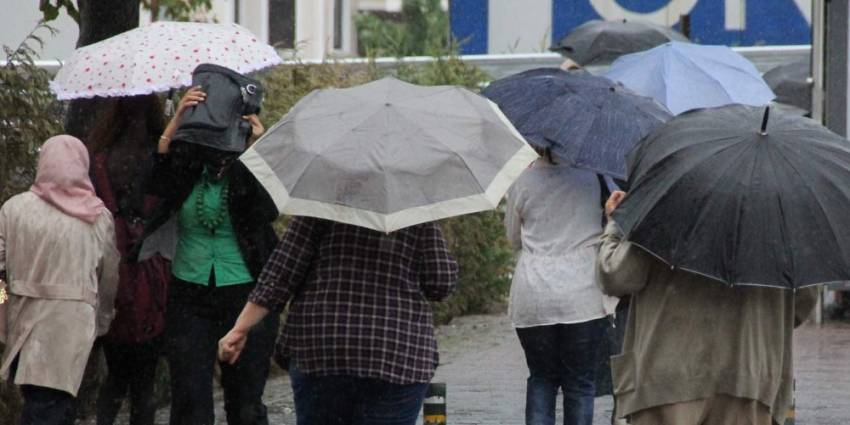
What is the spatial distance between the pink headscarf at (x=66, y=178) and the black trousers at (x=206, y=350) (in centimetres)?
65

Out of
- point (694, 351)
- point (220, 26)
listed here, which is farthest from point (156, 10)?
point (694, 351)

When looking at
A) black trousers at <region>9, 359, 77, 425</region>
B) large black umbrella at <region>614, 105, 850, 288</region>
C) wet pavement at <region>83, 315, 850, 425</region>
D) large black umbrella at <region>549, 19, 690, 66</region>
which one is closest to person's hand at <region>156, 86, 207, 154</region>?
black trousers at <region>9, 359, 77, 425</region>

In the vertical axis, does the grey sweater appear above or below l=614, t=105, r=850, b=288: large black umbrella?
below

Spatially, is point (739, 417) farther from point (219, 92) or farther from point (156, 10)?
point (156, 10)

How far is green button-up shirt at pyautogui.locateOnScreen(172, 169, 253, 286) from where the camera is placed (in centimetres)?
703

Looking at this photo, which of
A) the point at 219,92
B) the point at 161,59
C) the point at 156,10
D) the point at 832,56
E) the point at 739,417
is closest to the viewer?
the point at 739,417

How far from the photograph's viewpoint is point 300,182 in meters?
5.72

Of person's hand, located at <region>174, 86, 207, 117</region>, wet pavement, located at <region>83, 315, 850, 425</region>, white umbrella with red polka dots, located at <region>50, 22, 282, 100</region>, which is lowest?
wet pavement, located at <region>83, 315, 850, 425</region>

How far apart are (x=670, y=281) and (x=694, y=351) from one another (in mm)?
245

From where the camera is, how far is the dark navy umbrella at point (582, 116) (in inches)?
290

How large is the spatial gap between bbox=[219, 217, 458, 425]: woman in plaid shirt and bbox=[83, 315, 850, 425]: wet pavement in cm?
394

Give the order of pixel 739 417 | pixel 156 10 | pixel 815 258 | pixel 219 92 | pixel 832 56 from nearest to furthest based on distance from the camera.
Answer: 1. pixel 815 258
2. pixel 739 417
3. pixel 219 92
4. pixel 156 10
5. pixel 832 56

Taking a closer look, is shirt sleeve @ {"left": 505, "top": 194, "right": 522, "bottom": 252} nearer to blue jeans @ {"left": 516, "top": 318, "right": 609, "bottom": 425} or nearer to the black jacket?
blue jeans @ {"left": 516, "top": 318, "right": 609, "bottom": 425}

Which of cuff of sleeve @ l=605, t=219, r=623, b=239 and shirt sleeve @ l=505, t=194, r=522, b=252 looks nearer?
cuff of sleeve @ l=605, t=219, r=623, b=239
